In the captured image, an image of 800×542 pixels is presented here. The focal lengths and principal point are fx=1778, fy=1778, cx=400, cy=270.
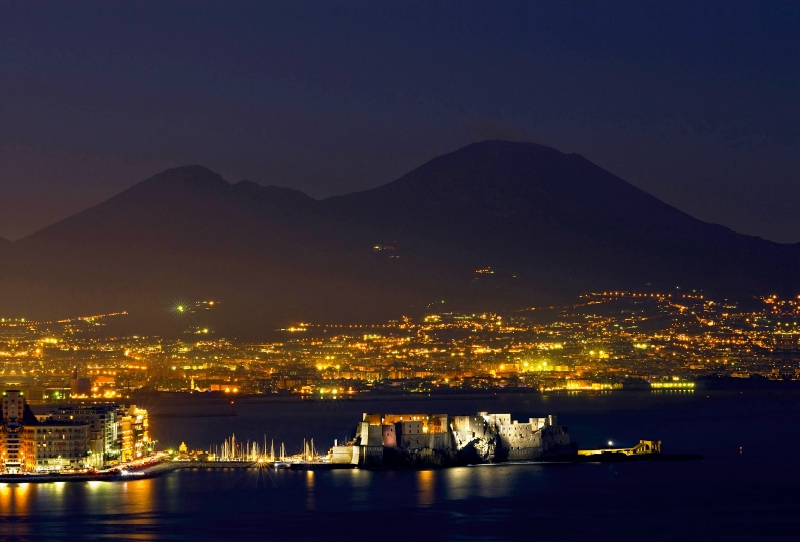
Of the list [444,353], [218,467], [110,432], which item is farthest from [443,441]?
[444,353]

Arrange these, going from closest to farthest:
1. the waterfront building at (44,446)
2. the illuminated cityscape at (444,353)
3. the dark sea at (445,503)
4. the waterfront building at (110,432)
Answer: the dark sea at (445,503) → the waterfront building at (44,446) → the waterfront building at (110,432) → the illuminated cityscape at (444,353)

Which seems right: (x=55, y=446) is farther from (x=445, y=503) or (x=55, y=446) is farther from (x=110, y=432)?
(x=445, y=503)

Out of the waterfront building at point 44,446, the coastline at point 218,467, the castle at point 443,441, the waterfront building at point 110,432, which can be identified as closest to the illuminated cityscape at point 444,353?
the waterfront building at point 110,432

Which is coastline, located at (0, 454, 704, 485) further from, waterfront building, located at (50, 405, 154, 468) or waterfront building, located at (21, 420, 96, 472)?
waterfront building, located at (50, 405, 154, 468)

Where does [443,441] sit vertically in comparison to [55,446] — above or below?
below

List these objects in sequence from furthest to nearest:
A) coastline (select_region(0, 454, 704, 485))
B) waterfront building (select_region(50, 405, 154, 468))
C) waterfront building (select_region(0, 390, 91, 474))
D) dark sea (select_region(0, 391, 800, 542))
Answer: waterfront building (select_region(50, 405, 154, 468))
waterfront building (select_region(0, 390, 91, 474))
coastline (select_region(0, 454, 704, 485))
dark sea (select_region(0, 391, 800, 542))

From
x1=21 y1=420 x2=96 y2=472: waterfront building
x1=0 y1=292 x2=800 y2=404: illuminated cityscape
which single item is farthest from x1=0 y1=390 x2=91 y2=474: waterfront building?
x1=0 y1=292 x2=800 y2=404: illuminated cityscape

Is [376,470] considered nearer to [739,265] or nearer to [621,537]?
[621,537]

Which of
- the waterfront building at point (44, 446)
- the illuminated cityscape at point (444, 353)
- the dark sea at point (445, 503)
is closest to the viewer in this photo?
the dark sea at point (445, 503)

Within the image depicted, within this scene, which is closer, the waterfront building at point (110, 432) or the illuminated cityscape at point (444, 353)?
the waterfront building at point (110, 432)

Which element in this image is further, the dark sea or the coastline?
the coastline

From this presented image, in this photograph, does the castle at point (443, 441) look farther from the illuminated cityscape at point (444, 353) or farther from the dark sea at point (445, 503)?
the illuminated cityscape at point (444, 353)
